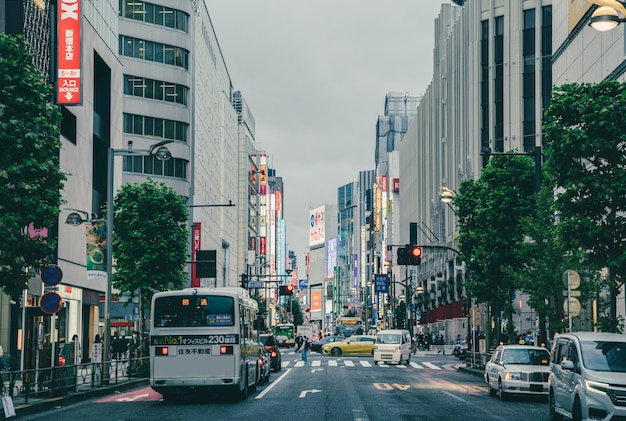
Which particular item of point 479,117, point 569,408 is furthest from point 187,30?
point 569,408

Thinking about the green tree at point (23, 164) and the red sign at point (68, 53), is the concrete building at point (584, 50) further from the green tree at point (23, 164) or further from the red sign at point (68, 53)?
the green tree at point (23, 164)

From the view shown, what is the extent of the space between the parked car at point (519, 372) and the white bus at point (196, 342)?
22.6ft

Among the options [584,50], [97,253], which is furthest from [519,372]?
[584,50]

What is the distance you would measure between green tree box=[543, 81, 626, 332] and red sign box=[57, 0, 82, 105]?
79.9ft

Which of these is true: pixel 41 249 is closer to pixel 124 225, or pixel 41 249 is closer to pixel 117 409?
pixel 117 409

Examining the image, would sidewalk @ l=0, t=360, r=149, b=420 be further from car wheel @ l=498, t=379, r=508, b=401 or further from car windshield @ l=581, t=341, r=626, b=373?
car windshield @ l=581, t=341, r=626, b=373

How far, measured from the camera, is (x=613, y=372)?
15.8 metres

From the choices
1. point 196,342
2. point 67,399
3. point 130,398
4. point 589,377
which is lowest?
point 130,398

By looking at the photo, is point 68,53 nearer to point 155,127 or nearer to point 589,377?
point 589,377

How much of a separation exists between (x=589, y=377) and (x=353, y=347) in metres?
49.6

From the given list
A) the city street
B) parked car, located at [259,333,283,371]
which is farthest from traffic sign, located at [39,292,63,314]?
parked car, located at [259,333,283,371]

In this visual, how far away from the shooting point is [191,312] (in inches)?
937

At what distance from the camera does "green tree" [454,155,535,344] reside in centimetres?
3753

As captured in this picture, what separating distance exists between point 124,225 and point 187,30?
39547 mm
